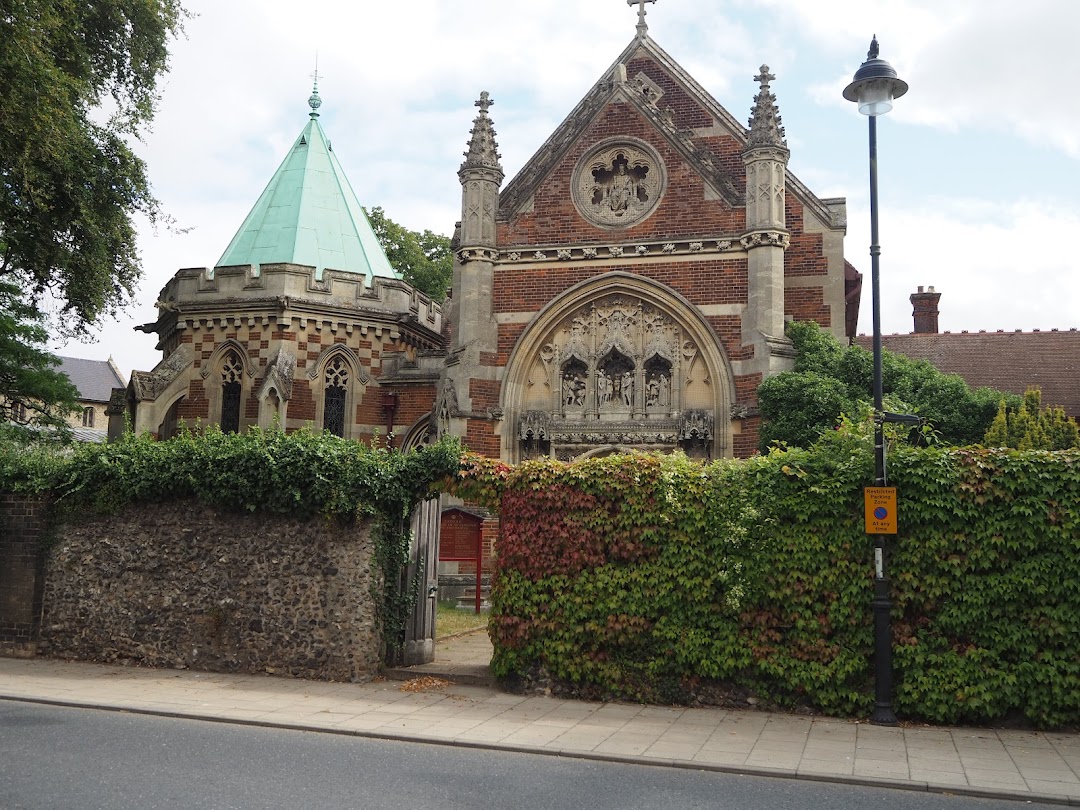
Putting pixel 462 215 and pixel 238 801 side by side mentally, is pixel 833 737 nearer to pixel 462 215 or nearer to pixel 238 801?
pixel 238 801

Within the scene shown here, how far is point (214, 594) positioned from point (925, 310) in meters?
25.6

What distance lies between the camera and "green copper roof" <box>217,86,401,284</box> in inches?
975

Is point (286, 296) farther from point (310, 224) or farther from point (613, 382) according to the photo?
point (613, 382)

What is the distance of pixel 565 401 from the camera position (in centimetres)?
2019

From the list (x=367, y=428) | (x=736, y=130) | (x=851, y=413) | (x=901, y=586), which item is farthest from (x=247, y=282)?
(x=901, y=586)

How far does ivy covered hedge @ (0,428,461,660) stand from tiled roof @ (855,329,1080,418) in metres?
14.9

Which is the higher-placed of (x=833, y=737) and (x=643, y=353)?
(x=643, y=353)

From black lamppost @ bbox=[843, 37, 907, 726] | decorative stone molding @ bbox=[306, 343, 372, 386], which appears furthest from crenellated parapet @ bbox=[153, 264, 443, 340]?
black lamppost @ bbox=[843, 37, 907, 726]

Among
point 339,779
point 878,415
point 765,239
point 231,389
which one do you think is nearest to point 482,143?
point 765,239

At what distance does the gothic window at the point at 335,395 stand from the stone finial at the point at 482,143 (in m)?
5.60

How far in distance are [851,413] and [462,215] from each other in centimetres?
879

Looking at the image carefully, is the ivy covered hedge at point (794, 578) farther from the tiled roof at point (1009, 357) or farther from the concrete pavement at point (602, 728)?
the tiled roof at point (1009, 357)

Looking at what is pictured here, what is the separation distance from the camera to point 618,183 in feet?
67.5

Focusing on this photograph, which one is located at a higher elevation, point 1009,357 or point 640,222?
point 640,222
